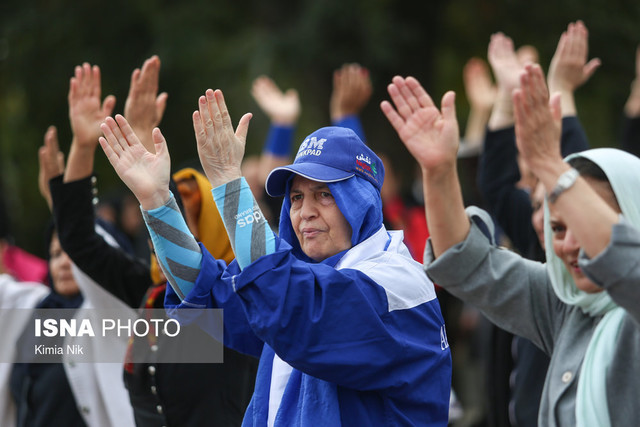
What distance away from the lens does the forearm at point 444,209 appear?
265 cm

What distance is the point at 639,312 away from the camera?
7.68 ft

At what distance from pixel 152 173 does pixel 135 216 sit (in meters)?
7.66

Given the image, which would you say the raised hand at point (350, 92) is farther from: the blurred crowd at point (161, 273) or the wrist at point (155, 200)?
the wrist at point (155, 200)

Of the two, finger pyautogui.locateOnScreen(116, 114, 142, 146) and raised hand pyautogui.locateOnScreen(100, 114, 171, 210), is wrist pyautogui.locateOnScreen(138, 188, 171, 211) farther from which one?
finger pyautogui.locateOnScreen(116, 114, 142, 146)

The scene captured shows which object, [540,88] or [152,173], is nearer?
[540,88]

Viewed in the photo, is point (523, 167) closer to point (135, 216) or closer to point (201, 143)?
point (201, 143)

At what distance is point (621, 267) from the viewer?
2293 mm

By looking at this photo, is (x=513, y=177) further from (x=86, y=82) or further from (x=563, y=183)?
(x=86, y=82)

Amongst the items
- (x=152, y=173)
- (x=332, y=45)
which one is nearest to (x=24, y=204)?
(x=332, y=45)

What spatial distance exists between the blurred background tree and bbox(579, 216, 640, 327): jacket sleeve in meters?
7.31

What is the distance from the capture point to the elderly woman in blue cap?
262 cm

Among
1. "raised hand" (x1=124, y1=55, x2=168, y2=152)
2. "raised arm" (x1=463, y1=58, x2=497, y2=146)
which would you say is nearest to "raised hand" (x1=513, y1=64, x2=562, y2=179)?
"raised hand" (x1=124, y1=55, x2=168, y2=152)

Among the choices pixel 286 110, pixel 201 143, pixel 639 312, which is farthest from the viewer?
Result: pixel 286 110

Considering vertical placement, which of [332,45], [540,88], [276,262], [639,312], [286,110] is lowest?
[639,312]
